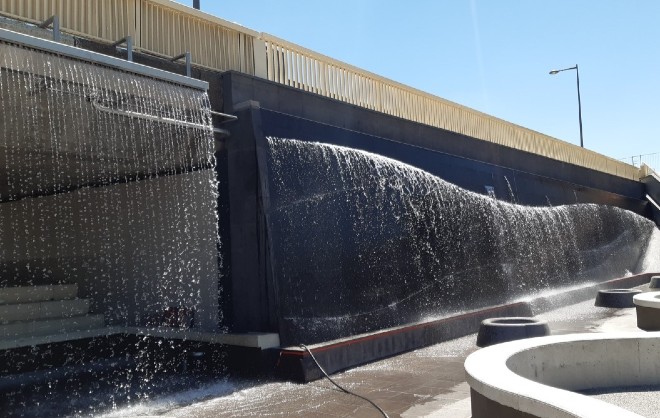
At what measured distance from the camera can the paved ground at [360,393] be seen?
6262 mm

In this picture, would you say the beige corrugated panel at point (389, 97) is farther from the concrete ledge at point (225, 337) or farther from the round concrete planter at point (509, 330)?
the round concrete planter at point (509, 330)

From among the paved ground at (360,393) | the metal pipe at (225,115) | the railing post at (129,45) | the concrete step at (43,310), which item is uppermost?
the railing post at (129,45)

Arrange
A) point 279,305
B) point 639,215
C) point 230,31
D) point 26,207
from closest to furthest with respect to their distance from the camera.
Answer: point 279,305
point 230,31
point 26,207
point 639,215

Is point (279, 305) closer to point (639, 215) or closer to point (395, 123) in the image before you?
point (395, 123)

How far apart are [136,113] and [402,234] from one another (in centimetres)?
570

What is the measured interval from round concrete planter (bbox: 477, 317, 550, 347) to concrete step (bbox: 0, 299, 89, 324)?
26.6 feet

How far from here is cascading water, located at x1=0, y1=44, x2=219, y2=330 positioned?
7.10 meters

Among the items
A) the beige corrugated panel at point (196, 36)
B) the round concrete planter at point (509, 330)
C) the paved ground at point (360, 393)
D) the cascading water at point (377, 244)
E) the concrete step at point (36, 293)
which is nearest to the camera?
the paved ground at point (360, 393)

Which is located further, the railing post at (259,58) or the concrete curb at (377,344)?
the railing post at (259,58)

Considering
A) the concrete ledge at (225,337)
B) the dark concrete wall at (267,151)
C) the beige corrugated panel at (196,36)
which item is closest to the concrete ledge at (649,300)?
the dark concrete wall at (267,151)

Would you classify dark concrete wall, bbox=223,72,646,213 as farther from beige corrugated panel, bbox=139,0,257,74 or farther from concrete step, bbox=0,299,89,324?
concrete step, bbox=0,299,89,324

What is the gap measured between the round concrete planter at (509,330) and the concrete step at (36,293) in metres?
8.59

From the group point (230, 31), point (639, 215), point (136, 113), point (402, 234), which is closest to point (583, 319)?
Answer: point (402, 234)

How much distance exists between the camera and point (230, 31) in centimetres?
953
